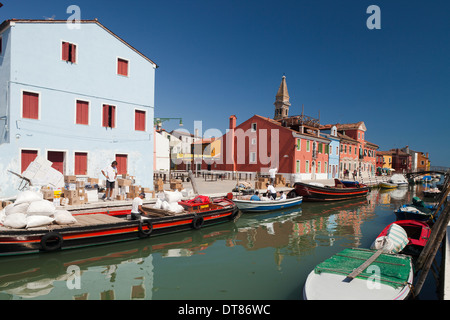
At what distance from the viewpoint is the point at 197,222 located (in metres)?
12.5

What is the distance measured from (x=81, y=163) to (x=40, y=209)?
25.4ft

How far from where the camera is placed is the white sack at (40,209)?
8.75m

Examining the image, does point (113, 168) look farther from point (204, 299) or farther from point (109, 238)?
point (204, 299)

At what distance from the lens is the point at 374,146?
54781mm

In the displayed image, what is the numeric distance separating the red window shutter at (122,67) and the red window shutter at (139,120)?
8.50 feet

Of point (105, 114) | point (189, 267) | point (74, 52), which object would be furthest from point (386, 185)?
point (74, 52)

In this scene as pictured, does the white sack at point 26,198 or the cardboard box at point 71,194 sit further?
the cardboard box at point 71,194

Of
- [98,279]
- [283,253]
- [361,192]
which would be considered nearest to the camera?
[98,279]

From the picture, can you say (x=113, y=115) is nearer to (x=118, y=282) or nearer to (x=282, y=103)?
(x=118, y=282)

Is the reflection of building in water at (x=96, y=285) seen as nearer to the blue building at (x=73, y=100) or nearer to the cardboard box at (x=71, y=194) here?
the cardboard box at (x=71, y=194)

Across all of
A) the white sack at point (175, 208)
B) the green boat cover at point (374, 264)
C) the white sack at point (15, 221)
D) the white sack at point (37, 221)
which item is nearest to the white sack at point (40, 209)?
the white sack at point (37, 221)
